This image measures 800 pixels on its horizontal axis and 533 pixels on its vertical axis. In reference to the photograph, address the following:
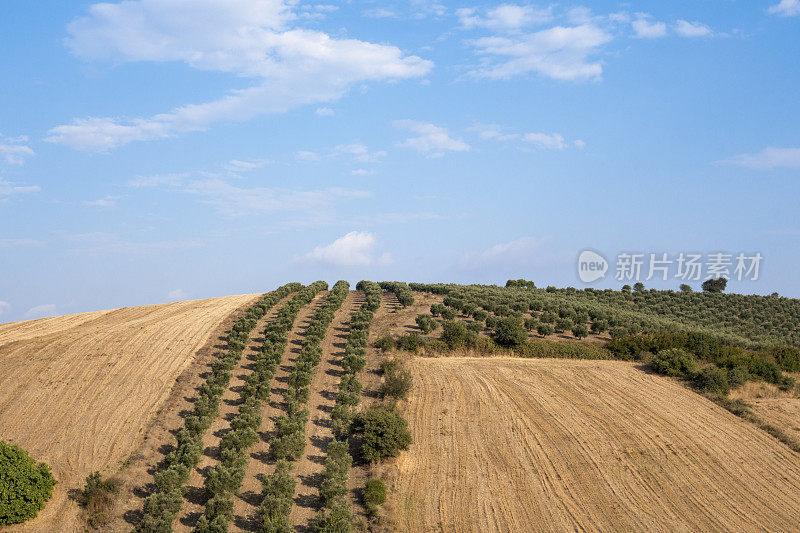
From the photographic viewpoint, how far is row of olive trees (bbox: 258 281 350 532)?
20156mm

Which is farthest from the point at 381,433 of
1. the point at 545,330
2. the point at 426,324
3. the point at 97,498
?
the point at 545,330

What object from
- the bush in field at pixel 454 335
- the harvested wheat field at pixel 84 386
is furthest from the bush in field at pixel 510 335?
the harvested wheat field at pixel 84 386

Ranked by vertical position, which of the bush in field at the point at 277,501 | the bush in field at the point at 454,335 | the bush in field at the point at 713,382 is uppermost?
the bush in field at the point at 454,335

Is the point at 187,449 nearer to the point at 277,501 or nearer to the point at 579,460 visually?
the point at 277,501

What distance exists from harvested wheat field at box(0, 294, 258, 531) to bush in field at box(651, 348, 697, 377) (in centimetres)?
3503

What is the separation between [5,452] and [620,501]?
27.1 meters

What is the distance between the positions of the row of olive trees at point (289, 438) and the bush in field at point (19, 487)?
9.50m

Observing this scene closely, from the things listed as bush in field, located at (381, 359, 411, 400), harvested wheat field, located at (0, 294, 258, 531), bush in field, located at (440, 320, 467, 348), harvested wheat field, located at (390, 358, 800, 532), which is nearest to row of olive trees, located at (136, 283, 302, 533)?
harvested wheat field, located at (0, 294, 258, 531)

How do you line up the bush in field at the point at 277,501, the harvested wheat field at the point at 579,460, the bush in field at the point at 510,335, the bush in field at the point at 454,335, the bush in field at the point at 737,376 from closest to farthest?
the bush in field at the point at 277,501
the harvested wheat field at the point at 579,460
the bush in field at the point at 737,376
the bush in field at the point at 454,335
the bush in field at the point at 510,335

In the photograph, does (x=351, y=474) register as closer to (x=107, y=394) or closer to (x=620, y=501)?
(x=620, y=501)

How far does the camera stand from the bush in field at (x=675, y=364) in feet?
123

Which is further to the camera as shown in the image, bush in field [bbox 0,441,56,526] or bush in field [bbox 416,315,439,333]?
bush in field [bbox 416,315,439,333]

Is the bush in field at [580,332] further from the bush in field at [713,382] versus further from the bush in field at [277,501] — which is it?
the bush in field at [277,501]

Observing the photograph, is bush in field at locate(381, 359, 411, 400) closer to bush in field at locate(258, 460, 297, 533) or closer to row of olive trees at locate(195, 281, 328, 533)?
row of olive trees at locate(195, 281, 328, 533)
